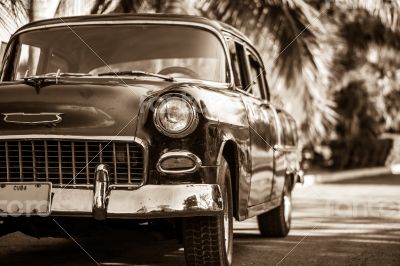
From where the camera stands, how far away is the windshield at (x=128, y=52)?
6.78m

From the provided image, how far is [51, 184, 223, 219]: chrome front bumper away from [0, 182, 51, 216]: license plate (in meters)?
0.05

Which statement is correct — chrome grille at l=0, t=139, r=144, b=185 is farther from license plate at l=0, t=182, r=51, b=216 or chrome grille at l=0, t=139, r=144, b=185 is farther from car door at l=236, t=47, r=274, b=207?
car door at l=236, t=47, r=274, b=207

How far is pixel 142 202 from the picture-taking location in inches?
216

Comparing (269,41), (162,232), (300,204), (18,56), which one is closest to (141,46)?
(18,56)

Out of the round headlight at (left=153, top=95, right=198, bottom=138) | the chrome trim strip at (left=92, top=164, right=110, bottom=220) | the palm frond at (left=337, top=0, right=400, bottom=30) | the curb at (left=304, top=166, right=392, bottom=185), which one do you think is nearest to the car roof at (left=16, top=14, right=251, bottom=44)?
the round headlight at (left=153, top=95, right=198, bottom=138)

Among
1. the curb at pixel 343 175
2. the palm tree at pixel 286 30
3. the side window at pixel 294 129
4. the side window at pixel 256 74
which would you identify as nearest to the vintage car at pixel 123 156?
the side window at pixel 256 74

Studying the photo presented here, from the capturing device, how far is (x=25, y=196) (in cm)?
554

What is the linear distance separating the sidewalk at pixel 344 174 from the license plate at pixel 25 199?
1617 centimetres

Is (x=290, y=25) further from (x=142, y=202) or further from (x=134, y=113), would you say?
(x=142, y=202)

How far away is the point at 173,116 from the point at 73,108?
0.62m

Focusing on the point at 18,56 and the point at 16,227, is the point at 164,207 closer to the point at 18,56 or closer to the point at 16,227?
the point at 16,227

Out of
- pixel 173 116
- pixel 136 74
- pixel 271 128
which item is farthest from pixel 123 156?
pixel 271 128

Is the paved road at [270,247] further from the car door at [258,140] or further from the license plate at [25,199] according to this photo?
the license plate at [25,199]

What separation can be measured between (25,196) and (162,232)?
0.97m
